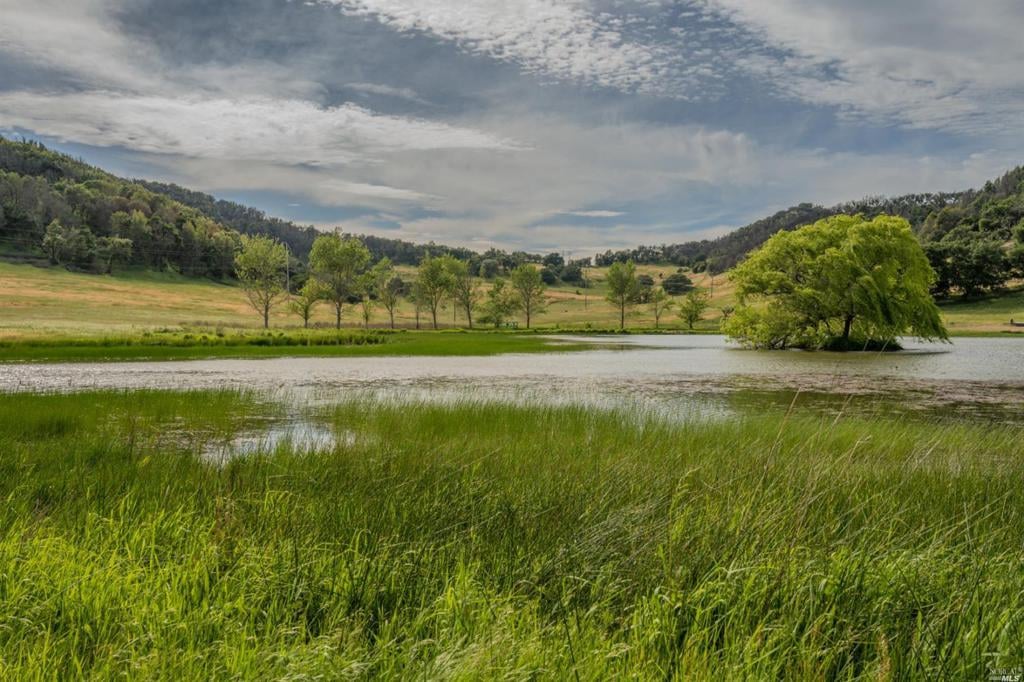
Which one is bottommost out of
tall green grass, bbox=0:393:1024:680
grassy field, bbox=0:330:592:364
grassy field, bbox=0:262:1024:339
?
grassy field, bbox=0:330:592:364

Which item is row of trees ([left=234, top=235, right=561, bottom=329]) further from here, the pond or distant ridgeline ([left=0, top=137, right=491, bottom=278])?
A: the pond

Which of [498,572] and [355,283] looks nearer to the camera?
[498,572]

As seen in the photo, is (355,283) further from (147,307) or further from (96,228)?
(96,228)

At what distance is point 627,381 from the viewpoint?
23.7 metres

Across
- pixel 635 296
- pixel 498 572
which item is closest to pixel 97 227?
pixel 635 296

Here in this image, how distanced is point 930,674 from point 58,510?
7290 mm

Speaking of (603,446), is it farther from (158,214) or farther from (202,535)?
(158,214)

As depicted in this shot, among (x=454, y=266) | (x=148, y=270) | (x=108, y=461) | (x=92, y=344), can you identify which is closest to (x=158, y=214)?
(x=148, y=270)

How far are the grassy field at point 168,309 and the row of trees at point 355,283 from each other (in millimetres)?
3921

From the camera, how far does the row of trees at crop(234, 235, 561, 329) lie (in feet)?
279

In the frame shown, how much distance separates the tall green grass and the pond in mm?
7689

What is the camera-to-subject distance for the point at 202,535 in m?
4.94


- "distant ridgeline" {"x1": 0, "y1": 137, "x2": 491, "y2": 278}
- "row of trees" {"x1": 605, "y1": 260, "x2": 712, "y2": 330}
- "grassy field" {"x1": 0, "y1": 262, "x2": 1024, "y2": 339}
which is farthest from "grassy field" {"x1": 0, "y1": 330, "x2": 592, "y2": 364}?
"distant ridgeline" {"x1": 0, "y1": 137, "x2": 491, "y2": 278}

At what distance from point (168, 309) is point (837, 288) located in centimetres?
9500
